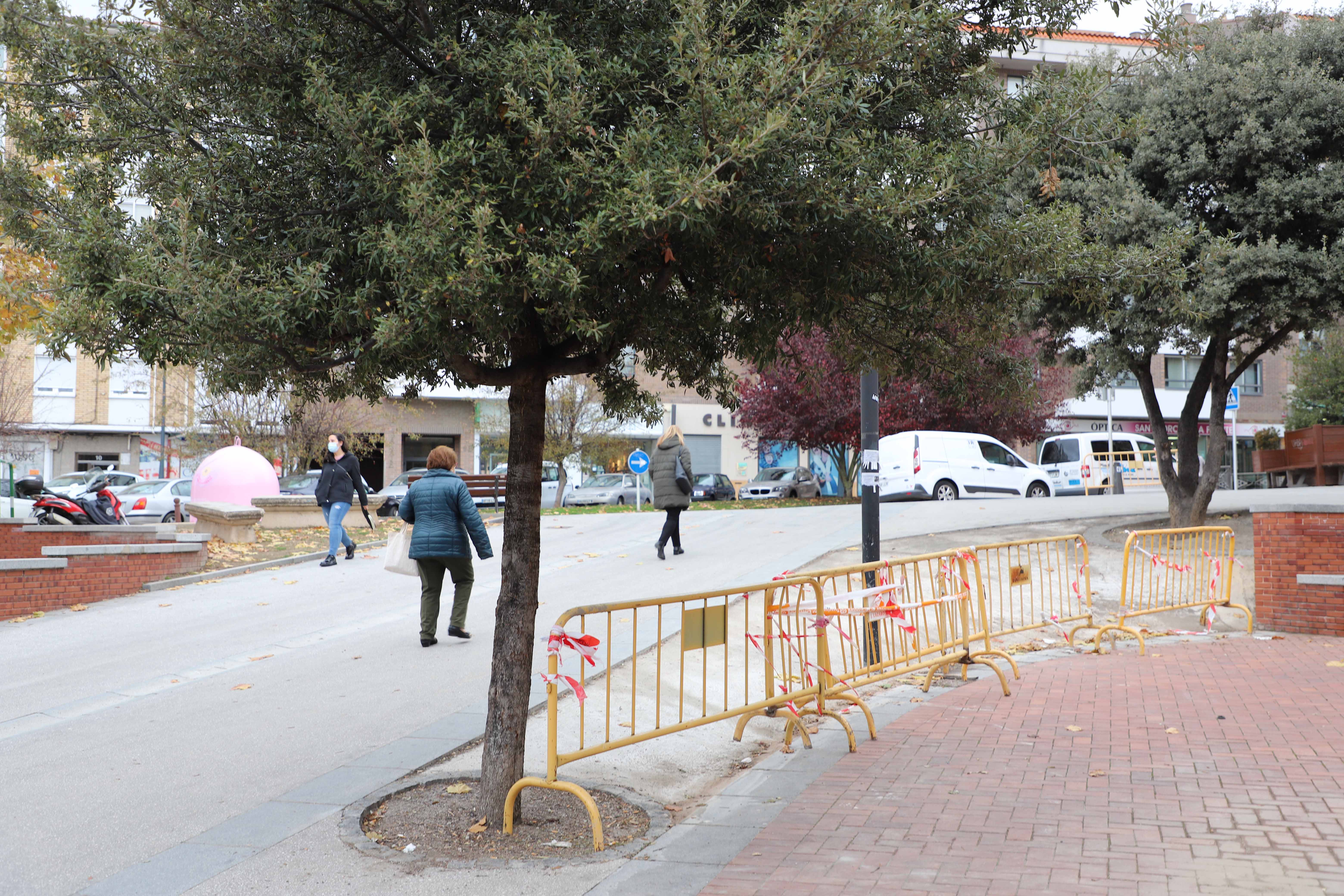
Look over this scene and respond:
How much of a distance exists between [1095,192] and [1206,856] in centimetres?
1155

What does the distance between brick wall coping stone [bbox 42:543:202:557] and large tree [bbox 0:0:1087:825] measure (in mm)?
7356

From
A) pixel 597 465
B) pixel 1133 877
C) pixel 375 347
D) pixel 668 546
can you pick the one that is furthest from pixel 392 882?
pixel 597 465

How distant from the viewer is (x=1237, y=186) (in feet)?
47.2

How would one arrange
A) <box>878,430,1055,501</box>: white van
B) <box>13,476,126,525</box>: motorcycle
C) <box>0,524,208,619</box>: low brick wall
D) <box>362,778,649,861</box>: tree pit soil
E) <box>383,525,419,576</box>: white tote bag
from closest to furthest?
<box>362,778,649,861</box>: tree pit soil
<box>383,525,419,576</box>: white tote bag
<box>0,524,208,619</box>: low brick wall
<box>13,476,126,525</box>: motorcycle
<box>878,430,1055,501</box>: white van

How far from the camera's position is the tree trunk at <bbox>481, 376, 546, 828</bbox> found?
4906 mm

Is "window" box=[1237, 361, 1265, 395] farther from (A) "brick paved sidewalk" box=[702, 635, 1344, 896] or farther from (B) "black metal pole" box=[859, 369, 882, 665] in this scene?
(B) "black metal pole" box=[859, 369, 882, 665]

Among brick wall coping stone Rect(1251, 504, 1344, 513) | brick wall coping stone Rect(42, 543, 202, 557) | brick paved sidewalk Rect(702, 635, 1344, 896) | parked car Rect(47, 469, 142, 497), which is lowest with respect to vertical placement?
brick paved sidewalk Rect(702, 635, 1344, 896)

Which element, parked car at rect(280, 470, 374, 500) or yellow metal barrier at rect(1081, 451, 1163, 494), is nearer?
parked car at rect(280, 470, 374, 500)

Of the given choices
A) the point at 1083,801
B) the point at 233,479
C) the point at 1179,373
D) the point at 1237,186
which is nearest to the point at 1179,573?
the point at 1237,186

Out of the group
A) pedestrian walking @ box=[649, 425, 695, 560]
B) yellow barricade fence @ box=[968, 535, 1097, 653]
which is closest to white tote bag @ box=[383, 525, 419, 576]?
yellow barricade fence @ box=[968, 535, 1097, 653]

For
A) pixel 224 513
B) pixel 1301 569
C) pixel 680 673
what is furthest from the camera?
pixel 224 513

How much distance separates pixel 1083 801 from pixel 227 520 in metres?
14.1

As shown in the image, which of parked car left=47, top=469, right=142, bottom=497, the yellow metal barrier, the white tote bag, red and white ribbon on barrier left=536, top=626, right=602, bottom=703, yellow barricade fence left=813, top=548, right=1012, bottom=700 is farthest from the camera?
the yellow metal barrier

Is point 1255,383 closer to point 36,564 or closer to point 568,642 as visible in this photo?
point 36,564
